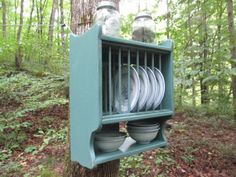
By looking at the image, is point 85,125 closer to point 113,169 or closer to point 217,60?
point 113,169

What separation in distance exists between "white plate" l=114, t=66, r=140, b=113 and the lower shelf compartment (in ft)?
0.67

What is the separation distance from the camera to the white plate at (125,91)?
1.25 metres

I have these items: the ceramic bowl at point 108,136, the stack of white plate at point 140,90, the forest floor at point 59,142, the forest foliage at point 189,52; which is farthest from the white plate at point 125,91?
the forest foliage at point 189,52

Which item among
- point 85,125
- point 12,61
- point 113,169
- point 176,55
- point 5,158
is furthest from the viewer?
point 12,61

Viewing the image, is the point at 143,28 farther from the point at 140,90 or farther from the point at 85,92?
the point at 85,92

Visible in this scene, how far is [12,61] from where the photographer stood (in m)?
6.48

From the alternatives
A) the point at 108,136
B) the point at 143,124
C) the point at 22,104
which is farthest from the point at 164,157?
the point at 22,104

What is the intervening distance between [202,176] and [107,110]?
5.69 ft

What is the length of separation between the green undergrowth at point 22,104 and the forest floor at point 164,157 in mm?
67

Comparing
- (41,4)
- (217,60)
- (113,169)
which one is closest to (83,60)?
(113,169)

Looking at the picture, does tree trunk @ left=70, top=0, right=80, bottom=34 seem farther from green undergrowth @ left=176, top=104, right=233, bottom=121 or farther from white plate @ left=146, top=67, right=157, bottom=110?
green undergrowth @ left=176, top=104, right=233, bottom=121

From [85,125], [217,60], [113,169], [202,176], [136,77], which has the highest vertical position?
[217,60]

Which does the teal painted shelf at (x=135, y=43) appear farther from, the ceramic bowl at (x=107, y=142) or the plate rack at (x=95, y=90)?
the ceramic bowl at (x=107, y=142)

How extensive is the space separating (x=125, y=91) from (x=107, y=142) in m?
0.30
